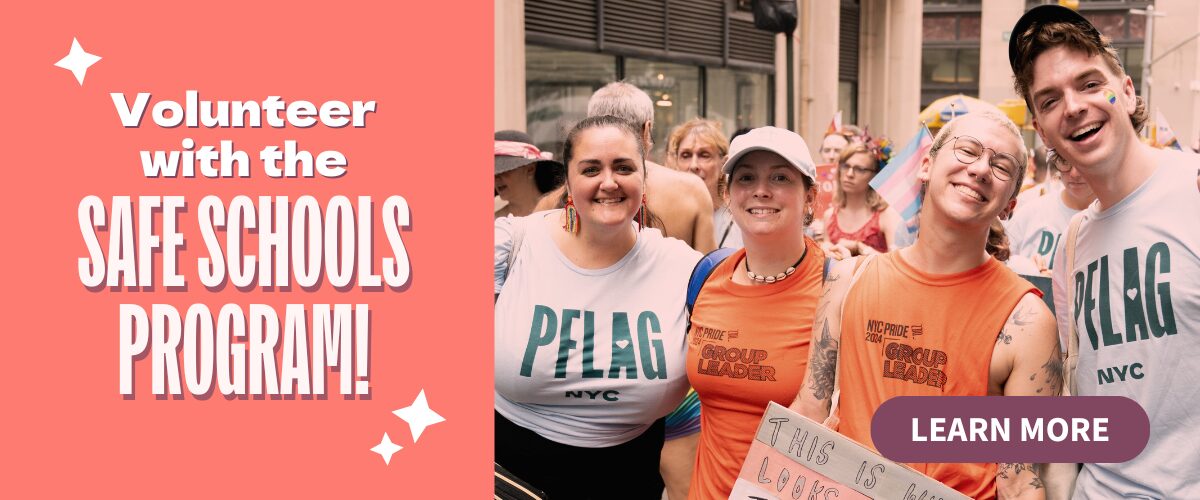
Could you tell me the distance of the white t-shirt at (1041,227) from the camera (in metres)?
5.67

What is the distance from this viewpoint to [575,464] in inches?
134

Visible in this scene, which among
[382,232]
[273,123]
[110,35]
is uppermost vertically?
[110,35]

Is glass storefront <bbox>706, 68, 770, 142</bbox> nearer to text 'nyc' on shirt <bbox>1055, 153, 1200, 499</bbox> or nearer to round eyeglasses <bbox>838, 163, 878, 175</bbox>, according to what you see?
round eyeglasses <bbox>838, 163, 878, 175</bbox>

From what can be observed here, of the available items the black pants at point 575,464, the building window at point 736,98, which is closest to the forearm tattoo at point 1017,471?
the black pants at point 575,464

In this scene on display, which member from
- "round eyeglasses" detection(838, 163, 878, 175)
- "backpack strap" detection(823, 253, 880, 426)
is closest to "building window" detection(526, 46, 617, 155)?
"round eyeglasses" detection(838, 163, 878, 175)

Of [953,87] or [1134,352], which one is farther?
[953,87]

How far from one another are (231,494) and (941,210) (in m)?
2.16

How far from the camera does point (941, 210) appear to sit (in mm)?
2564

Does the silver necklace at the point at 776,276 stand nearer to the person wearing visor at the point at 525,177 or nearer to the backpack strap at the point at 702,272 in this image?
the backpack strap at the point at 702,272

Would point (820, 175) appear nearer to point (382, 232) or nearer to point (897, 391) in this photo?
point (382, 232)

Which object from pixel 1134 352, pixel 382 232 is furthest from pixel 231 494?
pixel 1134 352

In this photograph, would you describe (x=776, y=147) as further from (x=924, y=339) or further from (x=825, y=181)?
(x=825, y=181)

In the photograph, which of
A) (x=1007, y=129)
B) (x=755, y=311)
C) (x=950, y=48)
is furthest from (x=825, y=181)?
(x=950, y=48)

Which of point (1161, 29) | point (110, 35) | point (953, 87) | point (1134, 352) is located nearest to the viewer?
point (1134, 352)
